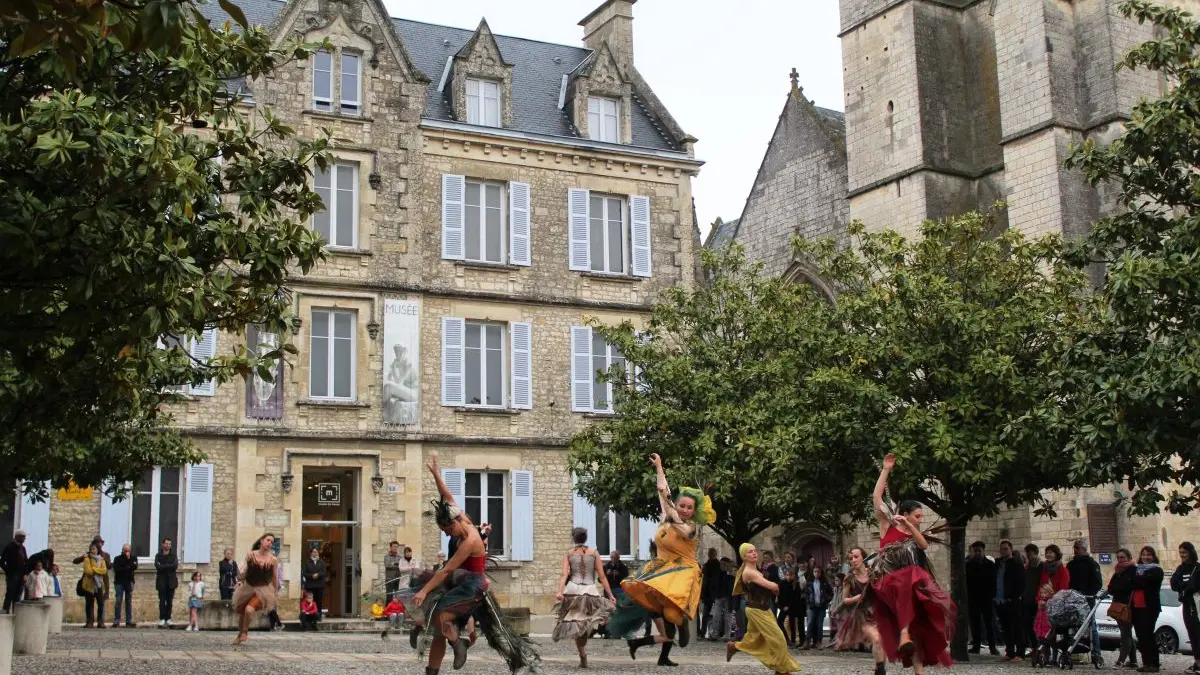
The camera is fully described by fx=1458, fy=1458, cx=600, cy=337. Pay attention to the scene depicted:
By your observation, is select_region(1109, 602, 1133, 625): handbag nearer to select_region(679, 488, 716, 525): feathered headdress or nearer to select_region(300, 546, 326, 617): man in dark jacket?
select_region(679, 488, 716, 525): feathered headdress

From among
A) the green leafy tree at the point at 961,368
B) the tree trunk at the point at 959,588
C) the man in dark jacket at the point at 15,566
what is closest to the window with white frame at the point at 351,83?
the man in dark jacket at the point at 15,566

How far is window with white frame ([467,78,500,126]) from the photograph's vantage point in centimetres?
2828

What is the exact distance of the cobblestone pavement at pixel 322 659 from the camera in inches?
500

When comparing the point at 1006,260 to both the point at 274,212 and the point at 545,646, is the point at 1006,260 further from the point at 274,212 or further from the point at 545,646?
the point at 274,212

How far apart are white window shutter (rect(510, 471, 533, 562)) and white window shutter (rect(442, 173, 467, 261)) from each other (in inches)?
168

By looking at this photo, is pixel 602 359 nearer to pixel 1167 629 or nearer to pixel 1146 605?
pixel 1167 629

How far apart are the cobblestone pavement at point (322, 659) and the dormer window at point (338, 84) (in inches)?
414

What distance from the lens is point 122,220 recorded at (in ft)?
28.1

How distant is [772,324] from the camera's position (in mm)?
21562

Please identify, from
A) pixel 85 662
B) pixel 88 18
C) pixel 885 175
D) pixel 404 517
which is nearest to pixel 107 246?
pixel 88 18

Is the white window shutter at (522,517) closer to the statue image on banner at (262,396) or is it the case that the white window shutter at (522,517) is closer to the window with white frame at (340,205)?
the statue image on banner at (262,396)

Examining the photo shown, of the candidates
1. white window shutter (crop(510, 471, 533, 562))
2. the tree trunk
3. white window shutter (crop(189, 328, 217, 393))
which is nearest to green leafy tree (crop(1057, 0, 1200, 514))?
the tree trunk

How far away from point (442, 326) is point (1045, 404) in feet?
44.8

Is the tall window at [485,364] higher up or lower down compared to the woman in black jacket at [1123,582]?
higher up
